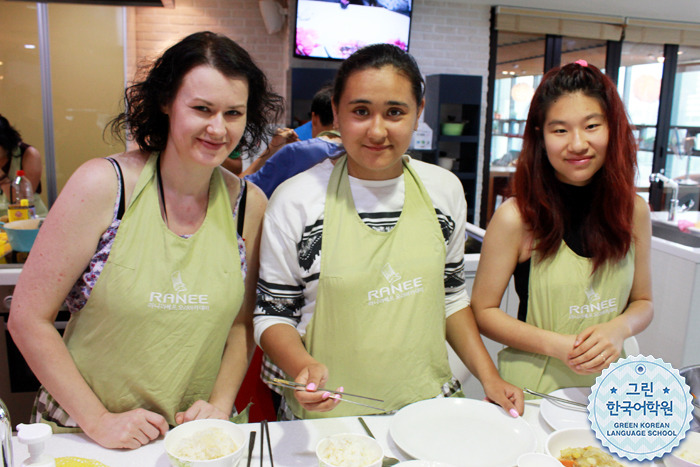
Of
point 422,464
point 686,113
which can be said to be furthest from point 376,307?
point 686,113

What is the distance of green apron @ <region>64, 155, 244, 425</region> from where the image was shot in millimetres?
1163

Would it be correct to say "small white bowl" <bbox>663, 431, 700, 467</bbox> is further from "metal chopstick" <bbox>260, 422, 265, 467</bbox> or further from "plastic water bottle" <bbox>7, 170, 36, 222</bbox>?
"plastic water bottle" <bbox>7, 170, 36, 222</bbox>

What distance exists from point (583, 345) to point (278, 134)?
2184 mm

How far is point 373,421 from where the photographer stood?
1194mm

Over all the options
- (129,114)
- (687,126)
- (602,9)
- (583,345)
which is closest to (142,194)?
(129,114)

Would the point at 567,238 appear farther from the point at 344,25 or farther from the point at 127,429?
the point at 344,25

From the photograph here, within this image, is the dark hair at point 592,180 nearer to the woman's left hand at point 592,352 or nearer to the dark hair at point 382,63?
the woman's left hand at point 592,352

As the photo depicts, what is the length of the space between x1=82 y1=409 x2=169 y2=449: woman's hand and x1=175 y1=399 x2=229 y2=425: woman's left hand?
89mm

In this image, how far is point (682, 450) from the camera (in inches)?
35.1

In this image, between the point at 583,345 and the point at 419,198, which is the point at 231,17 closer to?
the point at 419,198

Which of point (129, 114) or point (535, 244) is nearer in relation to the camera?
point (129, 114)

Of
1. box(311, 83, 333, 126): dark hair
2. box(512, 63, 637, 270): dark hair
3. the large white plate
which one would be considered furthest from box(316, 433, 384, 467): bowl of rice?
box(311, 83, 333, 126): dark hair

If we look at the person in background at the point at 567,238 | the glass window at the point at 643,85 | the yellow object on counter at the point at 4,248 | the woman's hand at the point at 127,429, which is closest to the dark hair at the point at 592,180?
the person in background at the point at 567,238

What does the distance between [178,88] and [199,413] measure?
717 mm
